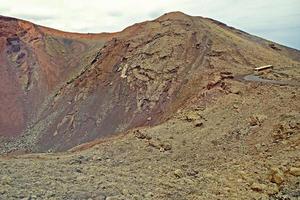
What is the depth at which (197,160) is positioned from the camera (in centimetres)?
1889

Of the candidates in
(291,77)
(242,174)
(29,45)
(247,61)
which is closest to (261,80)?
(291,77)

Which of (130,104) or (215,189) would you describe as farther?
(130,104)

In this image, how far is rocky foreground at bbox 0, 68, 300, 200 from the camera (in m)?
15.2

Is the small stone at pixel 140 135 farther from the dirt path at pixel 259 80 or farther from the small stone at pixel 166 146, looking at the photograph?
the dirt path at pixel 259 80

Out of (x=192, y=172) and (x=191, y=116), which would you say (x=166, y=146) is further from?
(x=191, y=116)

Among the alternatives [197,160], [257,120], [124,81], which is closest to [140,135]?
[197,160]

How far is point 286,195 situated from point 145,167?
5.56 metres

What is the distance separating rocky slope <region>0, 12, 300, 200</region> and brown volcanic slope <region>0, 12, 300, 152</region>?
105 millimetres

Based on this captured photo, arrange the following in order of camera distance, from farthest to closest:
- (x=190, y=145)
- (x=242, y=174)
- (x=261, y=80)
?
1. (x=261, y=80)
2. (x=190, y=145)
3. (x=242, y=174)

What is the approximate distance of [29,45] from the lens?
4734 cm

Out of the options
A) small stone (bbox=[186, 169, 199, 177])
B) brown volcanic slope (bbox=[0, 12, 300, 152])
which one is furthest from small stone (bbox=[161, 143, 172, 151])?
brown volcanic slope (bbox=[0, 12, 300, 152])

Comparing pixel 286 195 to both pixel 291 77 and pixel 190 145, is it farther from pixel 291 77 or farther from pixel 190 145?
pixel 291 77

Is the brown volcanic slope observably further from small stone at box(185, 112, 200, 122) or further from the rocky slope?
small stone at box(185, 112, 200, 122)

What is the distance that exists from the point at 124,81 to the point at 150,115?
6.23 m
